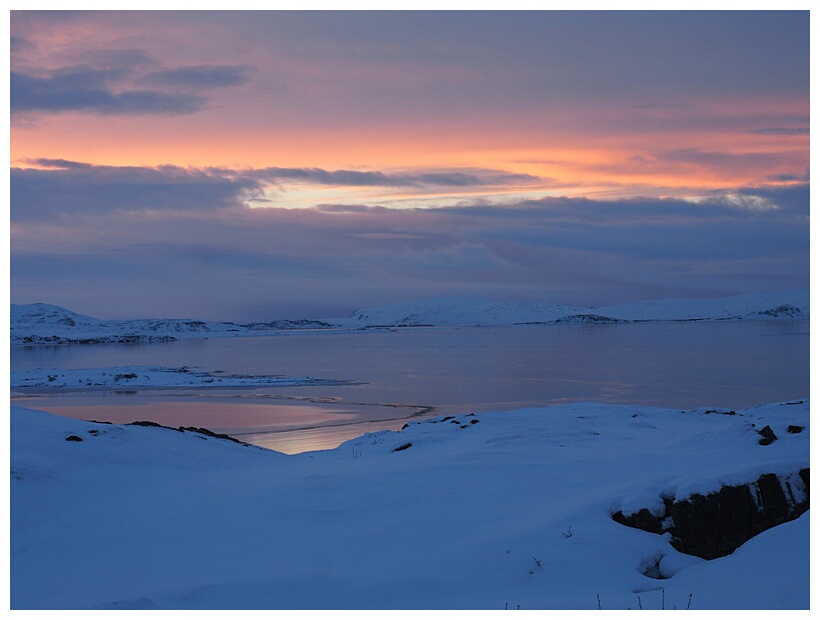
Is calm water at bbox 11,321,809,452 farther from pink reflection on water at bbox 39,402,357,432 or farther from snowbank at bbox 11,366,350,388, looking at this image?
snowbank at bbox 11,366,350,388

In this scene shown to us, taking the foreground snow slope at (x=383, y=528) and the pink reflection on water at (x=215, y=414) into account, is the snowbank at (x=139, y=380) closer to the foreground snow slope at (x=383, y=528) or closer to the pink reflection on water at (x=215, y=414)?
the pink reflection on water at (x=215, y=414)

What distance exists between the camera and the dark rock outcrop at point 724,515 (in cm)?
793

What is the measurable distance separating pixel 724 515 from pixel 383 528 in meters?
3.80

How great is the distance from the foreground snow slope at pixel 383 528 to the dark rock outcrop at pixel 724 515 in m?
0.17

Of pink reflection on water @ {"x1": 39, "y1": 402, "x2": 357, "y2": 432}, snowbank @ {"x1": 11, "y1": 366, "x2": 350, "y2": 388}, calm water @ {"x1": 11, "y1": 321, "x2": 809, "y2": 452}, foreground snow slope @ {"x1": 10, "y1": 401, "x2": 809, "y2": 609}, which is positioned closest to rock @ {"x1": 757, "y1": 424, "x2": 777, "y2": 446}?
foreground snow slope @ {"x1": 10, "y1": 401, "x2": 809, "y2": 609}

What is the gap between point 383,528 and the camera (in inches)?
346

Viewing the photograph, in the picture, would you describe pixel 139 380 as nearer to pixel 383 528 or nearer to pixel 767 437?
pixel 383 528

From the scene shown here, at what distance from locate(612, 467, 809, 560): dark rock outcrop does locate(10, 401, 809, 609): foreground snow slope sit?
168 mm

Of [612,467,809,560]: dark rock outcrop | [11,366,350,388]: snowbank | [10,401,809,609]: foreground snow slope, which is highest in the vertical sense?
[612,467,809,560]: dark rock outcrop

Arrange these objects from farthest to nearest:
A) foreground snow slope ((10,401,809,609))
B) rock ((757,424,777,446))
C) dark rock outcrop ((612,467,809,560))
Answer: rock ((757,424,777,446))
dark rock outcrop ((612,467,809,560))
foreground snow slope ((10,401,809,609))

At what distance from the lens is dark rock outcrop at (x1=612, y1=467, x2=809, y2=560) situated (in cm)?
793

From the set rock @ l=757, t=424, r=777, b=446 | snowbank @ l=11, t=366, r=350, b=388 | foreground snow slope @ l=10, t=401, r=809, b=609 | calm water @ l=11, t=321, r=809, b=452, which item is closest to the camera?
foreground snow slope @ l=10, t=401, r=809, b=609

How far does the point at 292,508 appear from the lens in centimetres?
988
